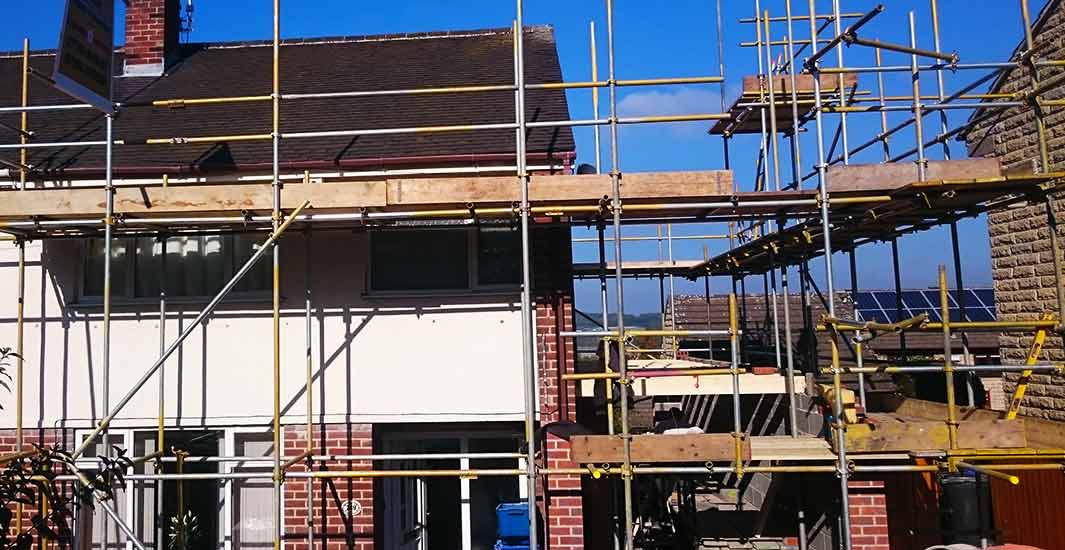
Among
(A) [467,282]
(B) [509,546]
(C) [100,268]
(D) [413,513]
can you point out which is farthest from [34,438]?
(B) [509,546]

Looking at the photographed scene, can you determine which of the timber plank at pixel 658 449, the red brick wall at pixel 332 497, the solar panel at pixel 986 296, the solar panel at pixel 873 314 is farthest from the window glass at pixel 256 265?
the solar panel at pixel 986 296

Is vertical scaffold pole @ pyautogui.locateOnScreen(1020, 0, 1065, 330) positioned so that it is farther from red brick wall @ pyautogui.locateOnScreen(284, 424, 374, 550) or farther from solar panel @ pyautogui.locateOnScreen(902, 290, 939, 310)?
solar panel @ pyautogui.locateOnScreen(902, 290, 939, 310)

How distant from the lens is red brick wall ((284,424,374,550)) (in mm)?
7879

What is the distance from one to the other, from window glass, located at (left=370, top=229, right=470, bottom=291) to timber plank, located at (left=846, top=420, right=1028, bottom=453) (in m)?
4.15

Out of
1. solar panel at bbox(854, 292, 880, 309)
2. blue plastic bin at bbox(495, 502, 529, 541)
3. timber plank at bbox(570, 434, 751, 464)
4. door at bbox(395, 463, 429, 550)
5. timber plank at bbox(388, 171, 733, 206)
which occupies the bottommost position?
blue plastic bin at bbox(495, 502, 529, 541)

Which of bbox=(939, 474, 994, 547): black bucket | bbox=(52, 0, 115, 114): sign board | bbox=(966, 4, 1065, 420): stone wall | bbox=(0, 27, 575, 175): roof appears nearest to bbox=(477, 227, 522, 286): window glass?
bbox=(0, 27, 575, 175): roof

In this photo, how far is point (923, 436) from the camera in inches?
256

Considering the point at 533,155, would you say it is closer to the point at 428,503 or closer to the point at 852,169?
the point at 852,169

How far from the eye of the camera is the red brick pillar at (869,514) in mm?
7547

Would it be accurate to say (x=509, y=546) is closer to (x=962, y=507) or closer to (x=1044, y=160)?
(x=962, y=507)

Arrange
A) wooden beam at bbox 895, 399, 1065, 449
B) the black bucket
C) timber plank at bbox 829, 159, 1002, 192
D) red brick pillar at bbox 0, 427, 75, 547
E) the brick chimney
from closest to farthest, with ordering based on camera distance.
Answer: wooden beam at bbox 895, 399, 1065, 449, timber plank at bbox 829, 159, 1002, 192, red brick pillar at bbox 0, 427, 75, 547, the black bucket, the brick chimney

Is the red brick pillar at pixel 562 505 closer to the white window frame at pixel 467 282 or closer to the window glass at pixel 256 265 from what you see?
the white window frame at pixel 467 282

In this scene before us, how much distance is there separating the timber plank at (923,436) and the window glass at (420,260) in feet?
13.6

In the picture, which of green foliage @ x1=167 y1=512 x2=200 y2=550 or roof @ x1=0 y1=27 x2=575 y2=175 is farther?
roof @ x1=0 y1=27 x2=575 y2=175
